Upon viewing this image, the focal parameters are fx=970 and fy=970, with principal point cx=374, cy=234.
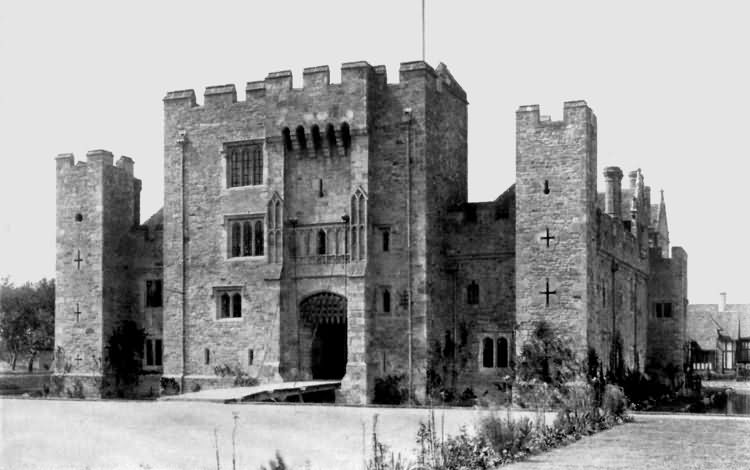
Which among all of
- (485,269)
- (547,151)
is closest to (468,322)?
(485,269)

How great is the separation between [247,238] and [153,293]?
588 centimetres

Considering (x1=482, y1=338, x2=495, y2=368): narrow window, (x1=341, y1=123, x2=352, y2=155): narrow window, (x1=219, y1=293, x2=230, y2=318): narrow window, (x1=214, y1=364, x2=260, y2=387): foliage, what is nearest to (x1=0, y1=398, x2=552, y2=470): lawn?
(x1=214, y1=364, x2=260, y2=387): foliage

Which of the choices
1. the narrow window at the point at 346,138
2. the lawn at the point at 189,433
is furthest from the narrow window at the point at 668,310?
the lawn at the point at 189,433

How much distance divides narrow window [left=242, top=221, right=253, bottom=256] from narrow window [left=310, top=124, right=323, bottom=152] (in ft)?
13.1

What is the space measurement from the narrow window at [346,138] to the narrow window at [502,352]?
8600mm

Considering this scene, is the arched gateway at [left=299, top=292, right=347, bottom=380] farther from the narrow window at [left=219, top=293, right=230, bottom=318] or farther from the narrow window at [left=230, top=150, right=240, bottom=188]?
the narrow window at [left=230, top=150, right=240, bottom=188]

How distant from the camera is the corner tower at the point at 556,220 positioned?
103 feet

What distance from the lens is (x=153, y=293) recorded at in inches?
1560

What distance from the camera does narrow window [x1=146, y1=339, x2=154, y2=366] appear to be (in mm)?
39281

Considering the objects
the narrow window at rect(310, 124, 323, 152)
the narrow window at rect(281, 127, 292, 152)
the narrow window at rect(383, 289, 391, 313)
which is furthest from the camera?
the narrow window at rect(281, 127, 292, 152)

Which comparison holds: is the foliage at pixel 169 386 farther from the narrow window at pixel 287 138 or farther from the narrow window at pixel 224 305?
the narrow window at pixel 287 138

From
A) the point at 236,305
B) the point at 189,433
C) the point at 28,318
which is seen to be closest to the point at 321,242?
the point at 236,305

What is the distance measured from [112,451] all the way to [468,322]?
749 inches

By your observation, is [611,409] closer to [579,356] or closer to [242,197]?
[579,356]
